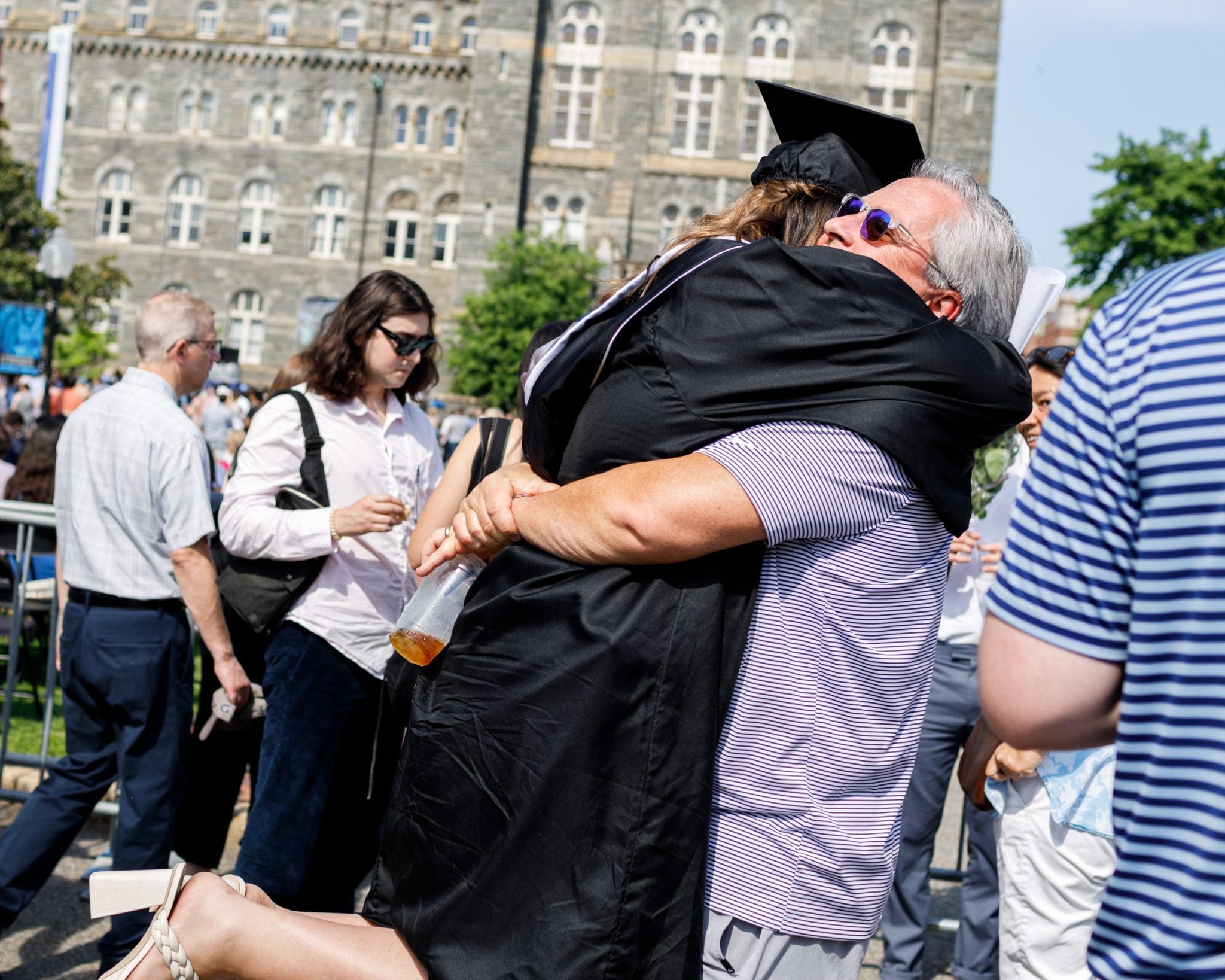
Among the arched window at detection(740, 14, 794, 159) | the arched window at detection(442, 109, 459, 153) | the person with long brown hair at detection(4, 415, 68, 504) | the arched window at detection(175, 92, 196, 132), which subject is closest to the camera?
the person with long brown hair at detection(4, 415, 68, 504)

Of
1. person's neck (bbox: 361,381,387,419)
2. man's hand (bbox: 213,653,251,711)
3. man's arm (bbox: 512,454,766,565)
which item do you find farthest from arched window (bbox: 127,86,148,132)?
man's arm (bbox: 512,454,766,565)

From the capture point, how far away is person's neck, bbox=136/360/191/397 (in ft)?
14.1

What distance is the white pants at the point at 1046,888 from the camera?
3178mm

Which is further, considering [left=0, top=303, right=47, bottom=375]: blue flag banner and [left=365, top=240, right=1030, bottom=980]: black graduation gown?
[left=0, top=303, right=47, bottom=375]: blue flag banner

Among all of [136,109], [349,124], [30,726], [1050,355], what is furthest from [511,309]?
[1050,355]

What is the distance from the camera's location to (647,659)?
1756 mm

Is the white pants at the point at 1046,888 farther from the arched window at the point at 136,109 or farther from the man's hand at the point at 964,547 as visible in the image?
the arched window at the point at 136,109

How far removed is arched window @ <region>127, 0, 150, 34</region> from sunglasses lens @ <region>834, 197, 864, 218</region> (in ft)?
178

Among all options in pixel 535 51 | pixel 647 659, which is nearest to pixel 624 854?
pixel 647 659

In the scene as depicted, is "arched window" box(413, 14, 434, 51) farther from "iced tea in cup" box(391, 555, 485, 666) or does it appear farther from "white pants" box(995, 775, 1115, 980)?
"iced tea in cup" box(391, 555, 485, 666)

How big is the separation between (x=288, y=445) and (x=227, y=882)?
80.7 inches

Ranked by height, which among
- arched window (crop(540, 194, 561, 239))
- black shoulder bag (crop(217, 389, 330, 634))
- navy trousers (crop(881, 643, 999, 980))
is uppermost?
→ arched window (crop(540, 194, 561, 239))

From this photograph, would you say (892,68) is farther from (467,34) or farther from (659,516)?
(659,516)

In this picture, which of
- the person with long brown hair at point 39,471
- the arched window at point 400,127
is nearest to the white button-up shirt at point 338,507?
the person with long brown hair at point 39,471
